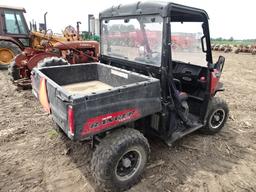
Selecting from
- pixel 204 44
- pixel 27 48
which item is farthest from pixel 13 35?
pixel 204 44

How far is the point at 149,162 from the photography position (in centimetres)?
333

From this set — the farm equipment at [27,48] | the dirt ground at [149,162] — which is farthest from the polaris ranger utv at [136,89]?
the farm equipment at [27,48]

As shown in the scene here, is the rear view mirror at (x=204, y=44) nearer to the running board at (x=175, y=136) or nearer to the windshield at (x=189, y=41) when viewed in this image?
the windshield at (x=189, y=41)

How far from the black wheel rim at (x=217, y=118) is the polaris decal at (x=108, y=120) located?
1.95m

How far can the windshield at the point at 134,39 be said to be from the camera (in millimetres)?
3061

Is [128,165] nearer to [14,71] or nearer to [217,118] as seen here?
[217,118]

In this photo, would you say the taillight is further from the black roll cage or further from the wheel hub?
the black roll cage

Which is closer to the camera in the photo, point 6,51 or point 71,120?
point 71,120

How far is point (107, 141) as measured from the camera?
262 cm

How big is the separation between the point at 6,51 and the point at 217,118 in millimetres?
8415

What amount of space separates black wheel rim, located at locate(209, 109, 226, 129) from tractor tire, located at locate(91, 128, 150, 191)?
1754mm

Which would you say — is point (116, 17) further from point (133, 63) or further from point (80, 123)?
point (80, 123)

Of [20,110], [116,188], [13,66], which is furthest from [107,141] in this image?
[13,66]

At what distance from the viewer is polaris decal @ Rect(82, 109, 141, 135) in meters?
2.32
